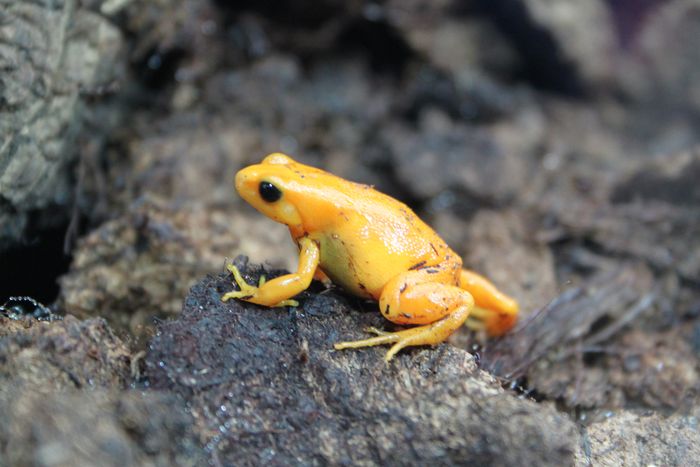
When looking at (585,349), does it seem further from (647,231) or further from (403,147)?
(403,147)

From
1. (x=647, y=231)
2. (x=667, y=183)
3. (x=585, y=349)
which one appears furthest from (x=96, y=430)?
(x=667, y=183)

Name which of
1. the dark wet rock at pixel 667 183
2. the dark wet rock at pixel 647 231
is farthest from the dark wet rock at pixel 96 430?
the dark wet rock at pixel 667 183

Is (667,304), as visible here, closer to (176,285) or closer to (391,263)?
(391,263)

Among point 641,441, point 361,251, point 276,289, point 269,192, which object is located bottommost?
point 641,441

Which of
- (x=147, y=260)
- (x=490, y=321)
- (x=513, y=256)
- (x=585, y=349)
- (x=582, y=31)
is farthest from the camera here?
(x=582, y=31)

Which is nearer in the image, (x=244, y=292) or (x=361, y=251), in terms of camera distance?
(x=244, y=292)

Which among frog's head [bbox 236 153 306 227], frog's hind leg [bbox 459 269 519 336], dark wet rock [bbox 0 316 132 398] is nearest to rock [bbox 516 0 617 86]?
frog's hind leg [bbox 459 269 519 336]

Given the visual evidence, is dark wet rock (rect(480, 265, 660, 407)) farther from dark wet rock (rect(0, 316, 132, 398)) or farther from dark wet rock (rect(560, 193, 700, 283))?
dark wet rock (rect(0, 316, 132, 398))
